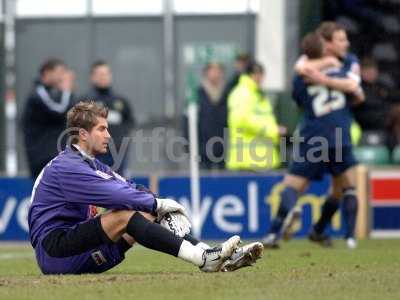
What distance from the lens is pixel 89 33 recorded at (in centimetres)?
2014

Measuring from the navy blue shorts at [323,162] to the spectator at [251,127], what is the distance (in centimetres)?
343

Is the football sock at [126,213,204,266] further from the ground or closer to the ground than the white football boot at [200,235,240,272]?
further from the ground

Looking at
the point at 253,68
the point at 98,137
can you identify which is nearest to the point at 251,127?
the point at 253,68

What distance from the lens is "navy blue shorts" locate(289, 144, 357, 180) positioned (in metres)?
13.4

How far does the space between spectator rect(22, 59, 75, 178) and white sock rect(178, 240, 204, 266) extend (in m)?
6.79

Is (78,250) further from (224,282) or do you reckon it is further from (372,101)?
(372,101)

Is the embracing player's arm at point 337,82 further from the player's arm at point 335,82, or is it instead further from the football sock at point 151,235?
the football sock at point 151,235

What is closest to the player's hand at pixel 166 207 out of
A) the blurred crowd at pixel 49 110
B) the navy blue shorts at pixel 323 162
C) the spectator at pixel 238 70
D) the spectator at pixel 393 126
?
the navy blue shorts at pixel 323 162

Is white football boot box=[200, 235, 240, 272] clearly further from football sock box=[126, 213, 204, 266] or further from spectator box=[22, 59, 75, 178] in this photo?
spectator box=[22, 59, 75, 178]

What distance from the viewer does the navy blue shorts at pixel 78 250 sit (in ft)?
29.7

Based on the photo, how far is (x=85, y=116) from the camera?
930cm

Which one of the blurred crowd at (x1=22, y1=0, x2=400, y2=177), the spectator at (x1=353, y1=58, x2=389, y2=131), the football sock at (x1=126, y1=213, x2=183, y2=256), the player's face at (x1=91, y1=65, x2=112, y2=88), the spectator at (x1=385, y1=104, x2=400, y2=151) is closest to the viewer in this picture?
the football sock at (x1=126, y1=213, x2=183, y2=256)

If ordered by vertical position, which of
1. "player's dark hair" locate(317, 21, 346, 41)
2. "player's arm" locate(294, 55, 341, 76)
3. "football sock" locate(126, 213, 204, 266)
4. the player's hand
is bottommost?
"football sock" locate(126, 213, 204, 266)

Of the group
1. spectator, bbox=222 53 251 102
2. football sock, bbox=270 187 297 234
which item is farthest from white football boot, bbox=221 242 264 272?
spectator, bbox=222 53 251 102
